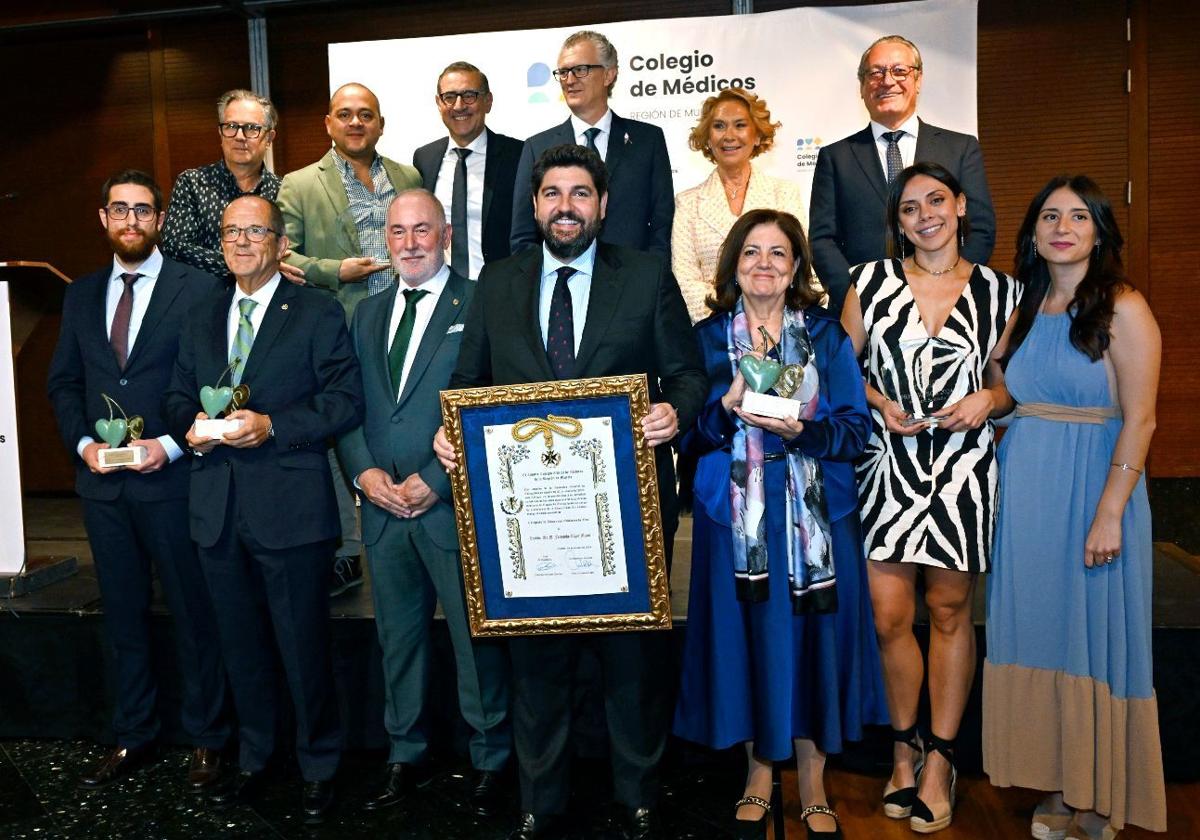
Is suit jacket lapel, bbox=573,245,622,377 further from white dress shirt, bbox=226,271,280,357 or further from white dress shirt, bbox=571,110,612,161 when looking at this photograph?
white dress shirt, bbox=571,110,612,161

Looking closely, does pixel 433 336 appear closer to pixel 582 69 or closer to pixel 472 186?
pixel 472 186

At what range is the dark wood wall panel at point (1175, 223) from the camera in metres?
6.33

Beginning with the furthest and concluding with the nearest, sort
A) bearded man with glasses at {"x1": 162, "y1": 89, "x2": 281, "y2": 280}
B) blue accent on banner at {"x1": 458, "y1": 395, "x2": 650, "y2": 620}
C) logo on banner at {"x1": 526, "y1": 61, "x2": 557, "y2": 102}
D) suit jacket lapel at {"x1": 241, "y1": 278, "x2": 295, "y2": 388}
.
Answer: logo on banner at {"x1": 526, "y1": 61, "x2": 557, "y2": 102}
bearded man with glasses at {"x1": 162, "y1": 89, "x2": 281, "y2": 280}
suit jacket lapel at {"x1": 241, "y1": 278, "x2": 295, "y2": 388}
blue accent on banner at {"x1": 458, "y1": 395, "x2": 650, "y2": 620}

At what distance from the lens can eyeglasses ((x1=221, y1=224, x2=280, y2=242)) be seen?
9.85ft

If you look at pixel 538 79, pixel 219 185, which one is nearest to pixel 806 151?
pixel 538 79

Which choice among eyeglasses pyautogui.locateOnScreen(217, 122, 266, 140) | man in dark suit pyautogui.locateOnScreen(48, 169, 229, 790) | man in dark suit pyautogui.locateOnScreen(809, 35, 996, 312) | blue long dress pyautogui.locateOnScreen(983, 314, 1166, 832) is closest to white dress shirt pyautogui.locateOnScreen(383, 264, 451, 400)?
man in dark suit pyautogui.locateOnScreen(48, 169, 229, 790)

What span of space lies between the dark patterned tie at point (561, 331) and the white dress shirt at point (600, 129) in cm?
120

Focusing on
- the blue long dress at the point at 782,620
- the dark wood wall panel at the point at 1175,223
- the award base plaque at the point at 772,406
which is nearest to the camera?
the award base plaque at the point at 772,406

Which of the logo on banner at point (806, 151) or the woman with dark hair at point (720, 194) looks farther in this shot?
the logo on banner at point (806, 151)

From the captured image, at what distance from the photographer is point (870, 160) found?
11.8 feet

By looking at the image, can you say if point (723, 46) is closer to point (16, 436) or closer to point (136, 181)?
point (136, 181)

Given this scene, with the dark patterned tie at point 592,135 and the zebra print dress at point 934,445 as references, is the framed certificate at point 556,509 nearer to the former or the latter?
the zebra print dress at point 934,445

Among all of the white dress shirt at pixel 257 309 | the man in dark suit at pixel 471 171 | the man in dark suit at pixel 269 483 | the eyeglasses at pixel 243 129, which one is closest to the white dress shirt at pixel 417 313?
the man in dark suit at pixel 269 483

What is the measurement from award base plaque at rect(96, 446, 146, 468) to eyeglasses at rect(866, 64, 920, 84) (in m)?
2.80
